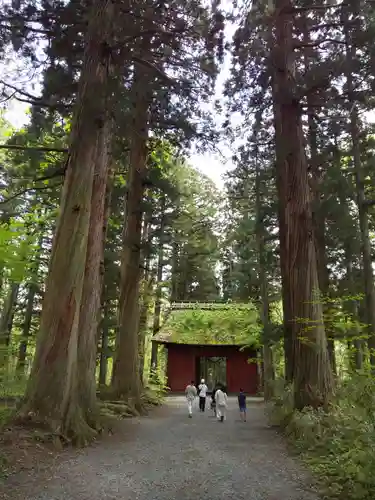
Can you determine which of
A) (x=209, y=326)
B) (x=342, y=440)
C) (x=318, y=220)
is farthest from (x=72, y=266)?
(x=209, y=326)

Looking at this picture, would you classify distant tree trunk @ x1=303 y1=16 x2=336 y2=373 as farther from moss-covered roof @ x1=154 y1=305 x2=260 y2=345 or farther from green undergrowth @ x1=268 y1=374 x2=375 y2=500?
moss-covered roof @ x1=154 y1=305 x2=260 y2=345

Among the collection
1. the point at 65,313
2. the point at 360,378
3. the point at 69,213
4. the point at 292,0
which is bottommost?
the point at 360,378

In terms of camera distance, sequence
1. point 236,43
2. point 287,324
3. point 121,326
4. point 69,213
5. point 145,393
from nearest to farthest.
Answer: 1. point 69,213
2. point 236,43
3. point 287,324
4. point 121,326
5. point 145,393

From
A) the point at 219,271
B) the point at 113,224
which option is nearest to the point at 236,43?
the point at 113,224

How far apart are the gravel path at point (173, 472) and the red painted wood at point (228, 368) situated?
49.3 feet

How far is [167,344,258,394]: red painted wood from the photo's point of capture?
23828 millimetres

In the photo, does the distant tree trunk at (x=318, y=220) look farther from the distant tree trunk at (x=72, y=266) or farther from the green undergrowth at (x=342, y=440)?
the distant tree trunk at (x=72, y=266)

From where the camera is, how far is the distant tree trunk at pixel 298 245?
8469 millimetres

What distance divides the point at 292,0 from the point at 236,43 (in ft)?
7.34

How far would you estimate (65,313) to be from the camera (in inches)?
→ 285

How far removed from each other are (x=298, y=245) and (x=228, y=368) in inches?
640

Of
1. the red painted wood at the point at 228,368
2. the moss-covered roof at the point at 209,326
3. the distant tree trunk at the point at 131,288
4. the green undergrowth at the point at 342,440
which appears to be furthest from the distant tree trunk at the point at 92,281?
the red painted wood at the point at 228,368

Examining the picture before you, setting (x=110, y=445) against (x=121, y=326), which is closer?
(x=110, y=445)

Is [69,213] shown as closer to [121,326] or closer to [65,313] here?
[65,313]
